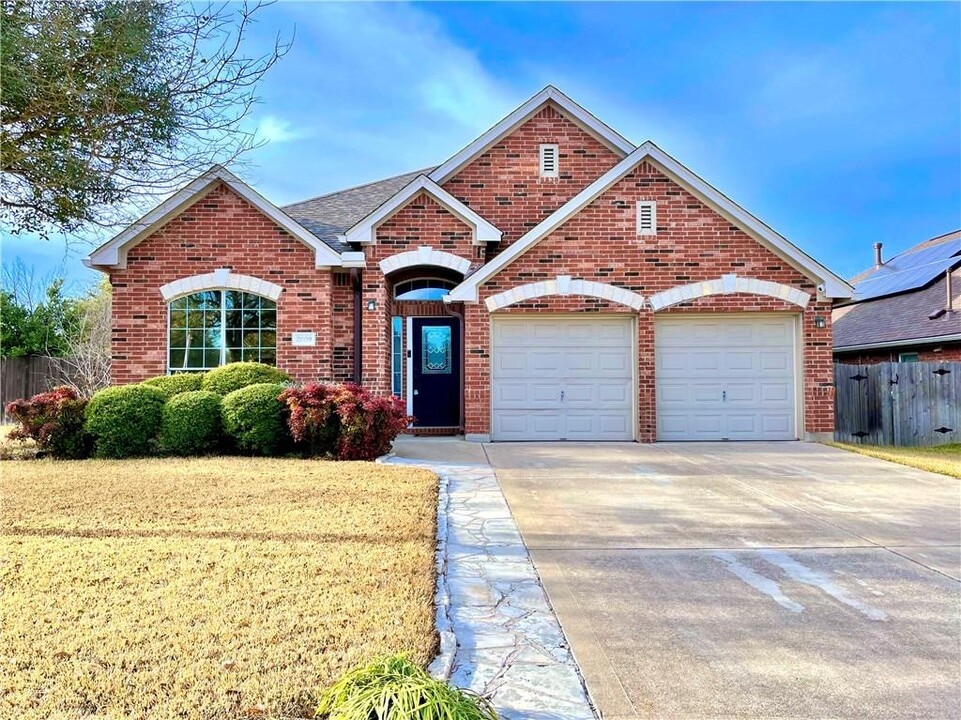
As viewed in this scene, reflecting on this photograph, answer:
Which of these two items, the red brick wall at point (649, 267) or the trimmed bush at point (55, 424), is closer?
the trimmed bush at point (55, 424)

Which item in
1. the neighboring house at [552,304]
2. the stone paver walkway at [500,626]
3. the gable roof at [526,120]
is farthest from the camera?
the gable roof at [526,120]

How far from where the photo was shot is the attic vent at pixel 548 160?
14.5m

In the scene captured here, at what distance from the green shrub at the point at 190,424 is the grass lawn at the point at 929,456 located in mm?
10593

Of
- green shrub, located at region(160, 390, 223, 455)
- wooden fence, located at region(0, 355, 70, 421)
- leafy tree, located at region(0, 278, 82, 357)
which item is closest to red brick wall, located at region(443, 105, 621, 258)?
green shrub, located at region(160, 390, 223, 455)

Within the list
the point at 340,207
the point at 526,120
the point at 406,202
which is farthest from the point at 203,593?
the point at 340,207

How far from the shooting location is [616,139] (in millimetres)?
14539

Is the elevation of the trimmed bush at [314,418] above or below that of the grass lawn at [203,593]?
above

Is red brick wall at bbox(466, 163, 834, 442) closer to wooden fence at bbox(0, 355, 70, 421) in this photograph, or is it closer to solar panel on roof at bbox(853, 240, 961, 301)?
solar panel on roof at bbox(853, 240, 961, 301)

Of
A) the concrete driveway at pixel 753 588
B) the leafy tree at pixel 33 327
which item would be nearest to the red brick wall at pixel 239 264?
the concrete driveway at pixel 753 588

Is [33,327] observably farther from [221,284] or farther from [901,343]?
[901,343]

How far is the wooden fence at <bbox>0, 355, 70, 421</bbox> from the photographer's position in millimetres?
18609

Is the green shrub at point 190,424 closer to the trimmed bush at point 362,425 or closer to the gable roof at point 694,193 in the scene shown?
the trimmed bush at point 362,425

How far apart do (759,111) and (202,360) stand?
13.6 metres

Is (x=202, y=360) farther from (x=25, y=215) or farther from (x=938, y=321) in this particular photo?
(x=938, y=321)
